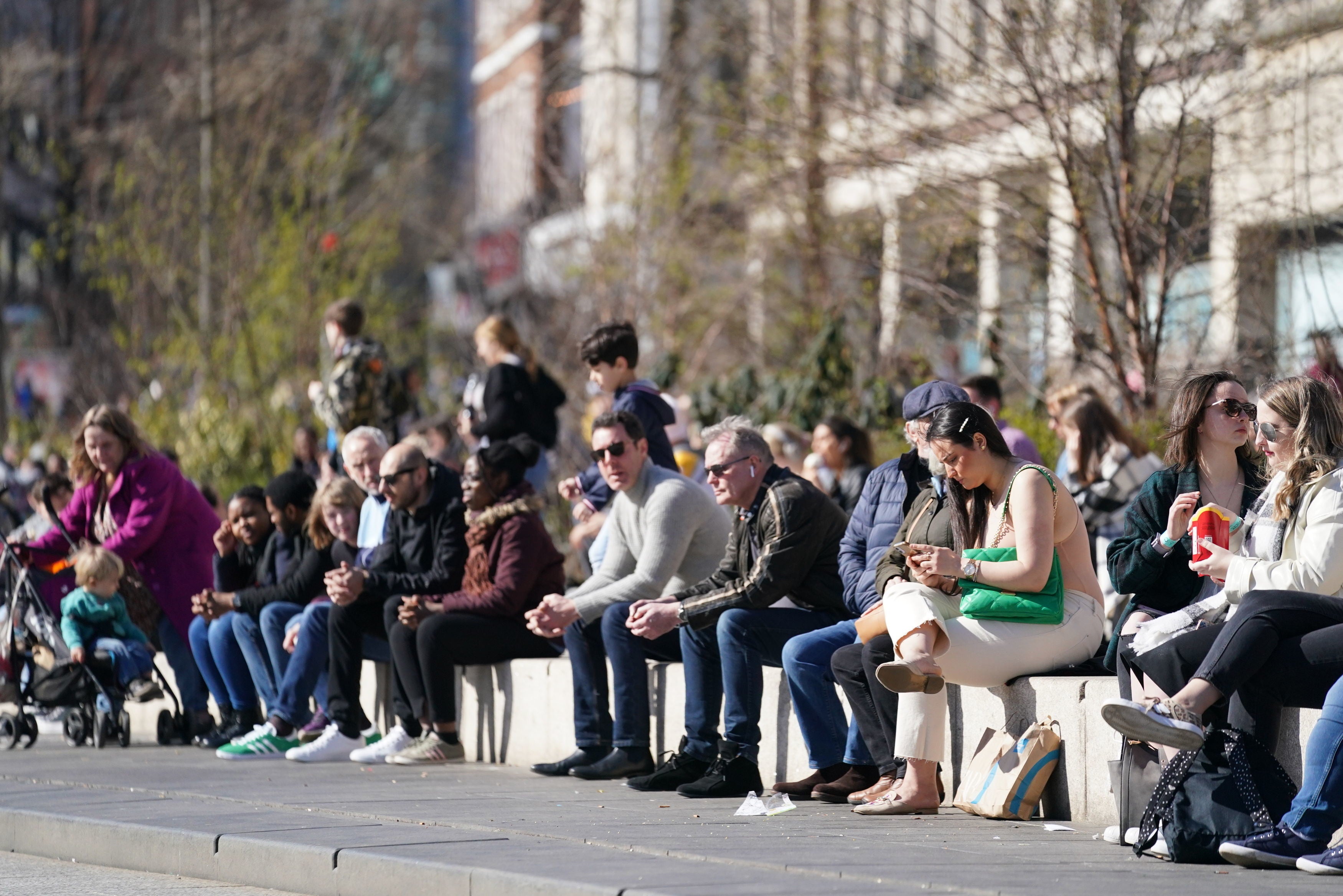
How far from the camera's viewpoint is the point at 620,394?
34.3 feet

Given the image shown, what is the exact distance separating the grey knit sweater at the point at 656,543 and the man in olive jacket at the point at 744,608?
0.34 m

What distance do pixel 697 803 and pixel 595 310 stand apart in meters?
10.9

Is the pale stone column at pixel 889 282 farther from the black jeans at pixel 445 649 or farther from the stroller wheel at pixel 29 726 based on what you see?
the stroller wheel at pixel 29 726

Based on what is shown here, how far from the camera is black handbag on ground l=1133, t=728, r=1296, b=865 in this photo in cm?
626

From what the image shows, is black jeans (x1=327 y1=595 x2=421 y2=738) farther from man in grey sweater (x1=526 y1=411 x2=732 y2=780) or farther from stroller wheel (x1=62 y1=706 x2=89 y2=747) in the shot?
stroller wheel (x1=62 y1=706 x2=89 y2=747)

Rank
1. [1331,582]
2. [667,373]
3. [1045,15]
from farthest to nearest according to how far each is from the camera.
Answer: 1. [667,373]
2. [1045,15]
3. [1331,582]

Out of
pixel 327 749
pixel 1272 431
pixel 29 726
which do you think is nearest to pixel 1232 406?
pixel 1272 431

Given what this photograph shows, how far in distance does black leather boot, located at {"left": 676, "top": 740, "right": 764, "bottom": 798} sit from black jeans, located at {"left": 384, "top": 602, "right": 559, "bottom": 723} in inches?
72.3

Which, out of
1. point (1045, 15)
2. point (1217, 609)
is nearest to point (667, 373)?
point (1045, 15)

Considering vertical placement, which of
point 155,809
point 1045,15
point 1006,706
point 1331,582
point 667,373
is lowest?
point 155,809

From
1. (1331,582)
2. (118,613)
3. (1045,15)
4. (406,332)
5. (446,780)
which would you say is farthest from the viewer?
(406,332)

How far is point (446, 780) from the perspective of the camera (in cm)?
920

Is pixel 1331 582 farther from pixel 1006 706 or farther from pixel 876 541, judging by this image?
pixel 876 541

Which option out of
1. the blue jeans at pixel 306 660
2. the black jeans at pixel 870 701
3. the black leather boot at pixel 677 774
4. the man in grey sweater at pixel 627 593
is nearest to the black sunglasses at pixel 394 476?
the blue jeans at pixel 306 660
